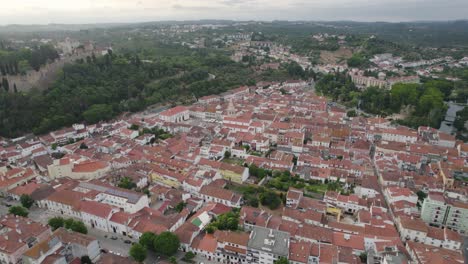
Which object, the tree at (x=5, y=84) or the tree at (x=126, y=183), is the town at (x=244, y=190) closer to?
the tree at (x=126, y=183)

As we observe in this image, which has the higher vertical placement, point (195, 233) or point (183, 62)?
point (183, 62)

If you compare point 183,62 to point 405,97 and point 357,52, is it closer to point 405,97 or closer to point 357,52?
point 405,97

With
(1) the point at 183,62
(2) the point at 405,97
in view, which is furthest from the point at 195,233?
(1) the point at 183,62

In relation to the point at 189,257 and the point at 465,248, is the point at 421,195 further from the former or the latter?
the point at 189,257

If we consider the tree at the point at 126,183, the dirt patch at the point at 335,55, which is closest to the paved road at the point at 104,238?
the tree at the point at 126,183

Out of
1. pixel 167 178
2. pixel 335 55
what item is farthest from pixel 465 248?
pixel 335 55

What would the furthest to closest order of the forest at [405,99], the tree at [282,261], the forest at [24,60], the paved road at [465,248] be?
1. the forest at [24,60]
2. the forest at [405,99]
3. the paved road at [465,248]
4. the tree at [282,261]
